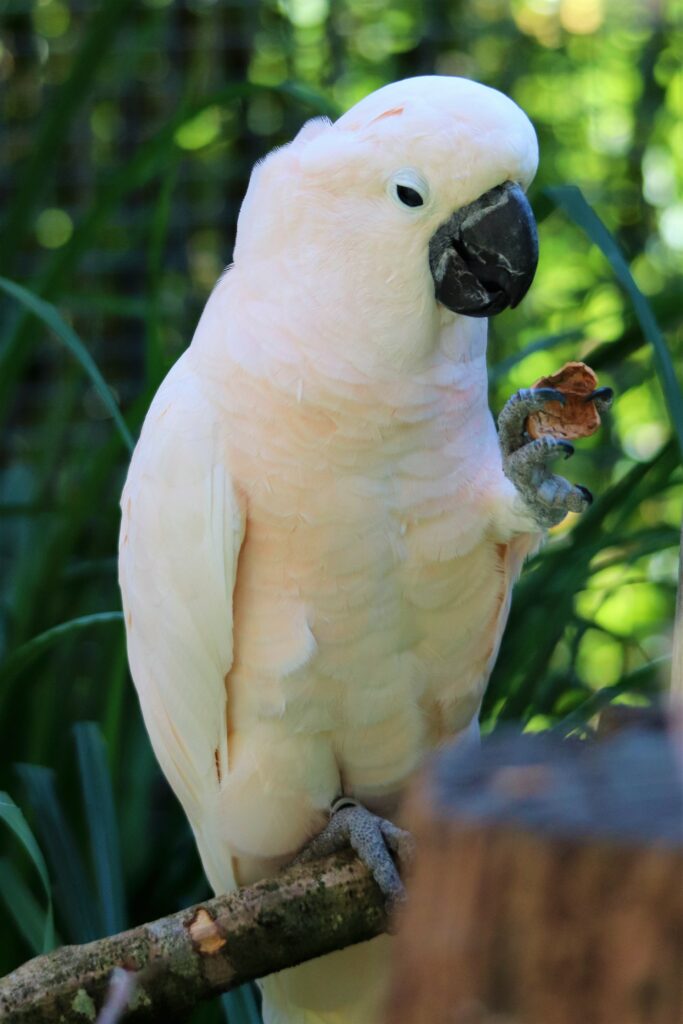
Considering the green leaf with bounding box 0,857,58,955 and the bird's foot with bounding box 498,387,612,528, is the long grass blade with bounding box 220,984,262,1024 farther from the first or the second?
the bird's foot with bounding box 498,387,612,528

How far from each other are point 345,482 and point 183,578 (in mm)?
189

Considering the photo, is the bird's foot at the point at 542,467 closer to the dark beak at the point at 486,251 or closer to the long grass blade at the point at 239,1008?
the dark beak at the point at 486,251

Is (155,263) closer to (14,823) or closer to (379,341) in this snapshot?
(379,341)

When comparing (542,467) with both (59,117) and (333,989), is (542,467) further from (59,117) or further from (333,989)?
(59,117)

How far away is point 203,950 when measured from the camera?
984 mm

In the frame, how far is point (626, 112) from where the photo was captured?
2.73 metres

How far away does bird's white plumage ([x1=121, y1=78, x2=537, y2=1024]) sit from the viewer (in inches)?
43.2

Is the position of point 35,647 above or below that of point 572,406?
below

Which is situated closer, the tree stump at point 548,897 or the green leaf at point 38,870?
the tree stump at point 548,897

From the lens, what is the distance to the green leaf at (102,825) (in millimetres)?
1231

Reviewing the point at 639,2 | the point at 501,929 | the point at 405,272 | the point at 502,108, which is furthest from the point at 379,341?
the point at 639,2

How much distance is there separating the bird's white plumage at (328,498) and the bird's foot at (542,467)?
0.02 metres

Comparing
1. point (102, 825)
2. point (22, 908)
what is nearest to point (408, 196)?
point (102, 825)

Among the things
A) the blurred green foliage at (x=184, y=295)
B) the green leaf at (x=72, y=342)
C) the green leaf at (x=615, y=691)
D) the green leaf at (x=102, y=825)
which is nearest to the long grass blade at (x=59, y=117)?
the blurred green foliage at (x=184, y=295)
